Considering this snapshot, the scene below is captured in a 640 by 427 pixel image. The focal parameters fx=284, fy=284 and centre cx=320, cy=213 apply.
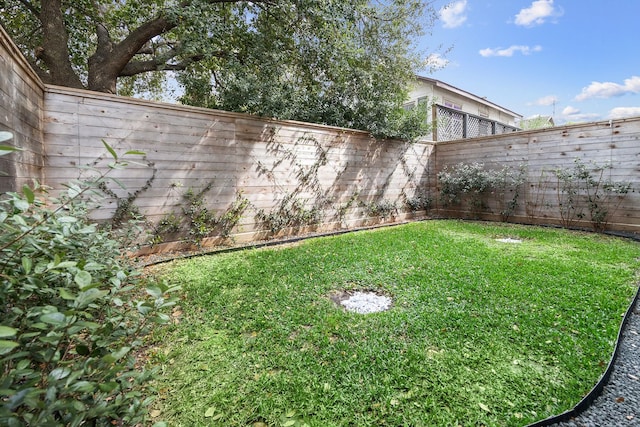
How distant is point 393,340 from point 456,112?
7823 mm

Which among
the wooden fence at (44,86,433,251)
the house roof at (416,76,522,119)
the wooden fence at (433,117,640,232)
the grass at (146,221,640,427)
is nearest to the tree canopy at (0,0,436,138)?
the wooden fence at (44,86,433,251)

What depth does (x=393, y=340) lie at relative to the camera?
189 cm

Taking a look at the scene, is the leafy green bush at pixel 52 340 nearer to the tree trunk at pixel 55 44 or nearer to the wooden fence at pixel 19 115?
the wooden fence at pixel 19 115

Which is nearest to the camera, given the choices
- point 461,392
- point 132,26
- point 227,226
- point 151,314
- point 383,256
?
point 151,314

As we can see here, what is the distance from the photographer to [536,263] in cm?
323

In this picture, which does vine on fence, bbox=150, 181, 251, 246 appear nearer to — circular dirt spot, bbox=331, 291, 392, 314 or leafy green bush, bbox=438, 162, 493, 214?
circular dirt spot, bbox=331, 291, 392, 314

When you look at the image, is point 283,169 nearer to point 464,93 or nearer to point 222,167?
point 222,167

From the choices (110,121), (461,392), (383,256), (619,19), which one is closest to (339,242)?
(383,256)

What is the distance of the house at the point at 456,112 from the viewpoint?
7455 mm

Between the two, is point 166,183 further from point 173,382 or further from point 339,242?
point 173,382

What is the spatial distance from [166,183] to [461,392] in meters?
3.80

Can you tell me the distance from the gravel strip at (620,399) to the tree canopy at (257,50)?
454cm

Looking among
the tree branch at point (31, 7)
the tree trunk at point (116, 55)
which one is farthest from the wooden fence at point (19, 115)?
the tree branch at point (31, 7)

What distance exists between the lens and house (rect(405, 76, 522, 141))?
746 cm
